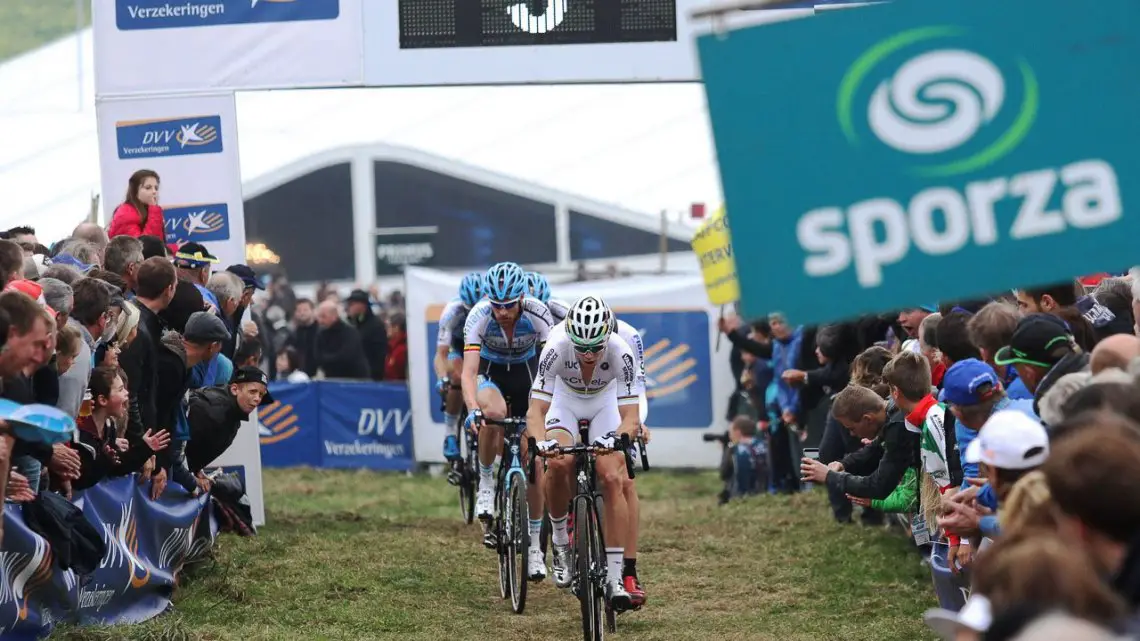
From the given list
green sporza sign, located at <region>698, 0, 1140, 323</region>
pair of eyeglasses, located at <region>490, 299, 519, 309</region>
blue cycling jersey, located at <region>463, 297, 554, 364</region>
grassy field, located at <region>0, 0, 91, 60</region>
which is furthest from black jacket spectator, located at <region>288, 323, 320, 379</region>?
grassy field, located at <region>0, 0, 91, 60</region>

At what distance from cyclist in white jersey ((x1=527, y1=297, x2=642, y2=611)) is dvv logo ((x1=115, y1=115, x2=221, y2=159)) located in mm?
4506

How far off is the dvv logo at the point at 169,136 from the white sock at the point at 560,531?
483cm

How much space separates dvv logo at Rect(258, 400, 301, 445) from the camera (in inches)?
759

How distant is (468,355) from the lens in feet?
37.4

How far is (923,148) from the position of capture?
491cm

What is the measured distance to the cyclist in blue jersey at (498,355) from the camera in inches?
435

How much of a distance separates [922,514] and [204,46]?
23.8 feet

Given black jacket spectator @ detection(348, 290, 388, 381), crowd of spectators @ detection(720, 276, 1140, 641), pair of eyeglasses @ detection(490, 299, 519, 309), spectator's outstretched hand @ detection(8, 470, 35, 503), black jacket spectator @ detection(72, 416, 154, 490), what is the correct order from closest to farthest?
crowd of spectators @ detection(720, 276, 1140, 641) < spectator's outstretched hand @ detection(8, 470, 35, 503) < black jacket spectator @ detection(72, 416, 154, 490) < pair of eyeglasses @ detection(490, 299, 519, 309) < black jacket spectator @ detection(348, 290, 388, 381)

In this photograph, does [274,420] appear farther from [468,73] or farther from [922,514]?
[922,514]

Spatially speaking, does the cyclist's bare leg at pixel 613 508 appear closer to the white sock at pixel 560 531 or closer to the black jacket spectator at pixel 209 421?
the white sock at pixel 560 531

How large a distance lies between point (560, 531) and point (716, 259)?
4610mm

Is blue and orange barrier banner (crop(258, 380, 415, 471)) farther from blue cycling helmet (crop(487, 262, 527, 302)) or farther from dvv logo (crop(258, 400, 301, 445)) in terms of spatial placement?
blue cycling helmet (crop(487, 262, 527, 302))

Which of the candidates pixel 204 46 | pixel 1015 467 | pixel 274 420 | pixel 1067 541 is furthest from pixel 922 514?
pixel 274 420

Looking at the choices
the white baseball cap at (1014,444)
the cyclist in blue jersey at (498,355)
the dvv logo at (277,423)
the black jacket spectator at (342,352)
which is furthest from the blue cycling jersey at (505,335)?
the black jacket spectator at (342,352)
